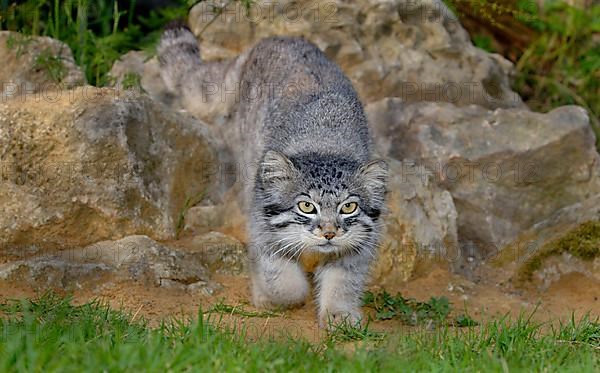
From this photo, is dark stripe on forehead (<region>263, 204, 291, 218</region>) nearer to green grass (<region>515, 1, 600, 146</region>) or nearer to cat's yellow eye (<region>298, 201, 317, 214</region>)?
cat's yellow eye (<region>298, 201, 317, 214</region>)

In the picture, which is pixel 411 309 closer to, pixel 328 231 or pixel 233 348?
pixel 328 231

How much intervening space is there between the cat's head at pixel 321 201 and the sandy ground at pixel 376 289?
58 cm

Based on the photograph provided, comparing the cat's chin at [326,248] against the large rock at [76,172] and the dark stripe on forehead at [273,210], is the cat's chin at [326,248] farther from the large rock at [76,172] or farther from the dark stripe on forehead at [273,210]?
the large rock at [76,172]

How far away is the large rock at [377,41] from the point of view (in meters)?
9.07

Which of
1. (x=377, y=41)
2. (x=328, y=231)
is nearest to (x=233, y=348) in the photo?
(x=328, y=231)

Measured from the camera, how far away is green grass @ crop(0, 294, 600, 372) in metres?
4.28

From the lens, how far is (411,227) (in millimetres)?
7742

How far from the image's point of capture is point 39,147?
22.8 ft

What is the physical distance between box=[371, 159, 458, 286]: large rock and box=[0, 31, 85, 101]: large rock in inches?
120

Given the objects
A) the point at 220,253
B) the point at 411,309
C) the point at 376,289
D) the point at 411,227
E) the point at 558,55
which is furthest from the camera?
the point at 558,55

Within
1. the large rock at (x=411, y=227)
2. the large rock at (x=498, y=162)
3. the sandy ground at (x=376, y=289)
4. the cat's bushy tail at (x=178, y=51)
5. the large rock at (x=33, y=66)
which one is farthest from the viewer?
the cat's bushy tail at (x=178, y=51)

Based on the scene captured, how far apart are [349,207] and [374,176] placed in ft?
1.18

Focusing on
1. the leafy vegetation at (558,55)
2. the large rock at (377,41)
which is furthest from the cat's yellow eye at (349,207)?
the leafy vegetation at (558,55)

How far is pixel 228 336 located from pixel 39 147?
2755 mm
